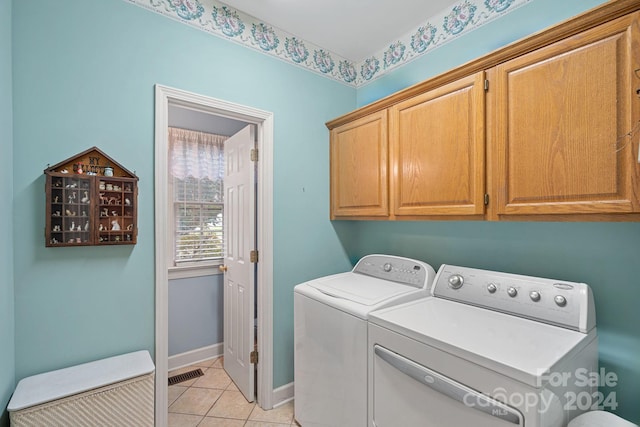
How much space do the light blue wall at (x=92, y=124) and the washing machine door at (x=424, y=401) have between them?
129 cm

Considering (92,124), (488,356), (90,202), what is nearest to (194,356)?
(90,202)

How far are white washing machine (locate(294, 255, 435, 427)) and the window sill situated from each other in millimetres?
1445

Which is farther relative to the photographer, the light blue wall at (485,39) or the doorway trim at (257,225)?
the doorway trim at (257,225)

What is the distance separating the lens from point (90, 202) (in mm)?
1423

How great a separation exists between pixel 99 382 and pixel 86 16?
1783mm

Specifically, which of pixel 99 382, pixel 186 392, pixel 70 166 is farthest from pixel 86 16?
pixel 186 392

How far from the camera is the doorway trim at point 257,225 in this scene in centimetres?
161

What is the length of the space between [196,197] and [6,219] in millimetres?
1724

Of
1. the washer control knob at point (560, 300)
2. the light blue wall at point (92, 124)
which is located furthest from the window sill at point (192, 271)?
the washer control knob at point (560, 300)

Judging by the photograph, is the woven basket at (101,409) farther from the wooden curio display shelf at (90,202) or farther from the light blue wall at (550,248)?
the light blue wall at (550,248)

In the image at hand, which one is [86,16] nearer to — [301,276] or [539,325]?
[301,276]

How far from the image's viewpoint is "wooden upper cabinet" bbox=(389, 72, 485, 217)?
142cm

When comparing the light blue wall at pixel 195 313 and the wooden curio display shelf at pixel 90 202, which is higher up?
the wooden curio display shelf at pixel 90 202

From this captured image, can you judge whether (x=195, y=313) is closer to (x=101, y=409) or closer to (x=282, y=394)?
(x=282, y=394)
